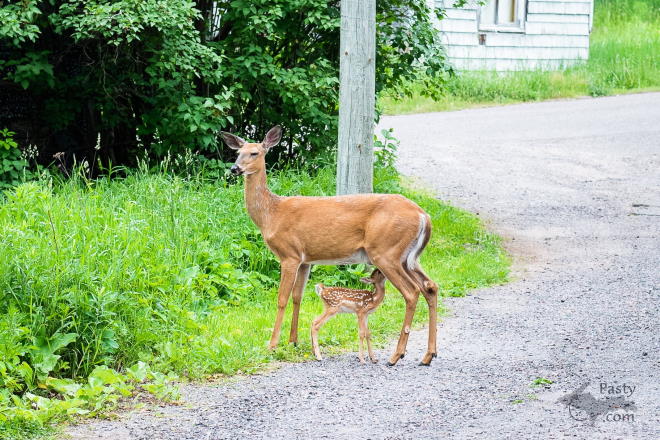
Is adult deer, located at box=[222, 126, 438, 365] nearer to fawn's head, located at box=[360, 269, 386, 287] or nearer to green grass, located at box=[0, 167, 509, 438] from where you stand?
fawn's head, located at box=[360, 269, 386, 287]

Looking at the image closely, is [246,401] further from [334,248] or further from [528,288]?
[528,288]

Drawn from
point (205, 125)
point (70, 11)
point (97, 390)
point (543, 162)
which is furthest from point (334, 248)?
point (543, 162)

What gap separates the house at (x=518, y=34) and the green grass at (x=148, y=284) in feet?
48.5

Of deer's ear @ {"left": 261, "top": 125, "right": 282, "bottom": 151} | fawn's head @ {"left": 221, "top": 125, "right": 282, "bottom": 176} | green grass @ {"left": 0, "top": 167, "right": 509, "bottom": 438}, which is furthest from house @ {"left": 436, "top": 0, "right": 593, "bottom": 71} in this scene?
fawn's head @ {"left": 221, "top": 125, "right": 282, "bottom": 176}

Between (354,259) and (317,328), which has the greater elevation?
(354,259)

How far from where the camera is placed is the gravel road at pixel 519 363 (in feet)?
19.8

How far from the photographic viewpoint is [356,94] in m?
9.42

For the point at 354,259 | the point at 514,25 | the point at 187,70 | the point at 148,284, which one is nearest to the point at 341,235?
the point at 354,259

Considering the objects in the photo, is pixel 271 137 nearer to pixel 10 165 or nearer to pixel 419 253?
pixel 419 253

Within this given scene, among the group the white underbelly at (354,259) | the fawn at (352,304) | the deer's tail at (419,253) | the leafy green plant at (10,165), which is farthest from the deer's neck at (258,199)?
the leafy green plant at (10,165)

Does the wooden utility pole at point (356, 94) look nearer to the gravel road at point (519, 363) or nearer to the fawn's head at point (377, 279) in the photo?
the gravel road at point (519, 363)

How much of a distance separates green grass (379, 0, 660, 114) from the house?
2.32ft

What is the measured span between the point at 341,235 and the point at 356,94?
2.37 meters

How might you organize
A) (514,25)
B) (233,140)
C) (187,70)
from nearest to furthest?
(233,140) < (187,70) < (514,25)
